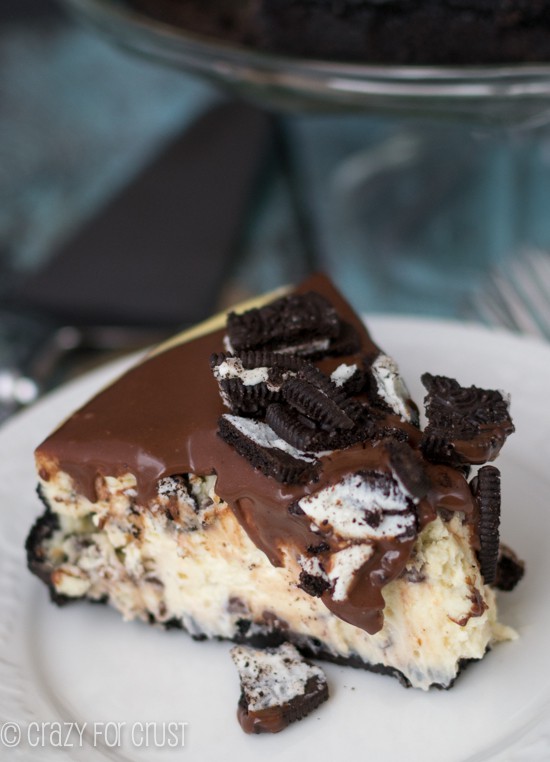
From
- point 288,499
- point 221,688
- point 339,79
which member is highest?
point 339,79

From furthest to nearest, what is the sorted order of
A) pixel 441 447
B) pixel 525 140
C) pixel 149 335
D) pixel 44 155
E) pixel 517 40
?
pixel 44 155
pixel 525 140
pixel 149 335
pixel 517 40
pixel 441 447

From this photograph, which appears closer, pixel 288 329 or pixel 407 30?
pixel 288 329

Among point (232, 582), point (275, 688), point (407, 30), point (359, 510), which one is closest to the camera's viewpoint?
point (359, 510)

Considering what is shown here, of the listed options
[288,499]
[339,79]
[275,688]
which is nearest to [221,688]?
[275,688]

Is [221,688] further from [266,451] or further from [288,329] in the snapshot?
[288,329]

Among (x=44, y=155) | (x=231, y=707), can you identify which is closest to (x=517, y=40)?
(x=231, y=707)

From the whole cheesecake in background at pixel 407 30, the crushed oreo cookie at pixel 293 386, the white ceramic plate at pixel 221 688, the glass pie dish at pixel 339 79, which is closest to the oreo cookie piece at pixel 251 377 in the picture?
the crushed oreo cookie at pixel 293 386

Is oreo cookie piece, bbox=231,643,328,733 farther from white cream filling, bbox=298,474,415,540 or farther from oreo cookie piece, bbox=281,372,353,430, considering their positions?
oreo cookie piece, bbox=281,372,353,430

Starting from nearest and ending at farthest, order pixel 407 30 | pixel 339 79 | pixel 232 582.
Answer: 1. pixel 232 582
2. pixel 339 79
3. pixel 407 30

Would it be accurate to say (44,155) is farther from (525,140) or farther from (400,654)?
(400,654)
